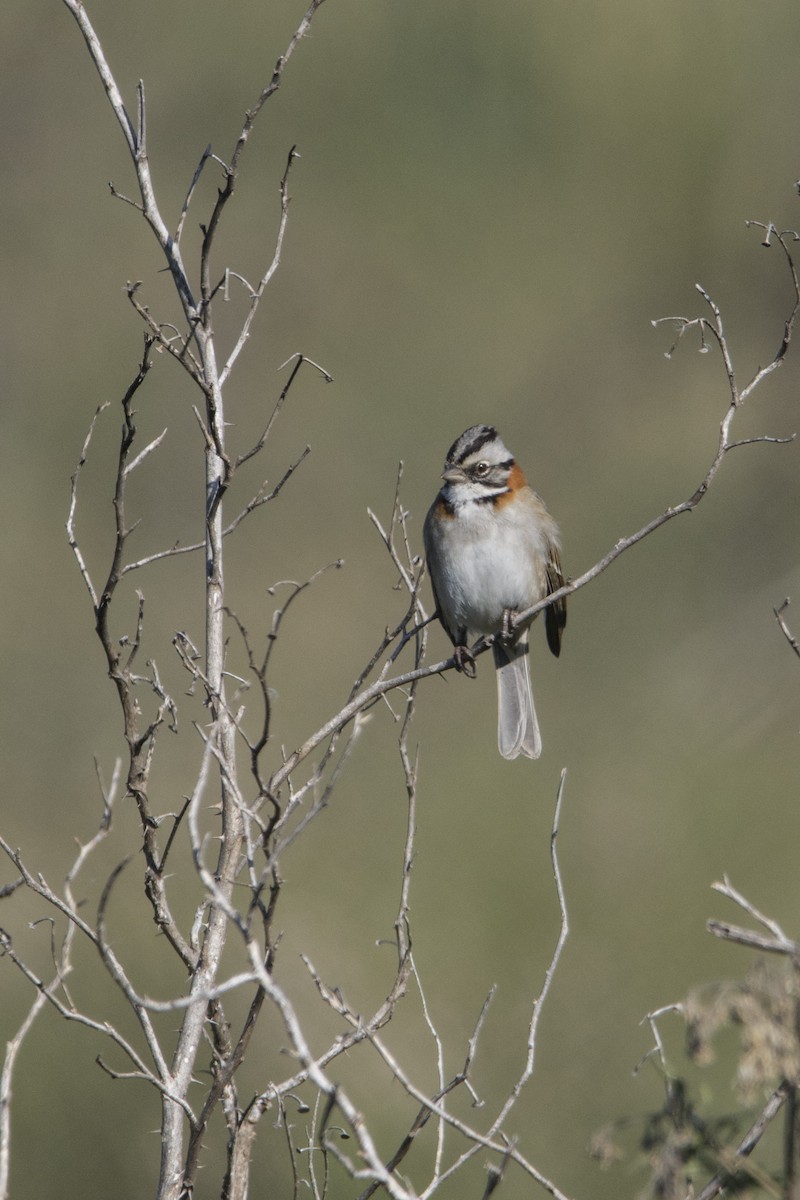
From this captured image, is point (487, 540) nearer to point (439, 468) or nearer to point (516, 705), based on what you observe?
point (516, 705)

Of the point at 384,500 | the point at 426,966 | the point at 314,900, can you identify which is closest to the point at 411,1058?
the point at 426,966

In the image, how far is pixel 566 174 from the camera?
55.6 feet

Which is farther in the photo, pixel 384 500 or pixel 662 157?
pixel 662 157

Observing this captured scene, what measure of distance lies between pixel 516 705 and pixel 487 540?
0.89 meters

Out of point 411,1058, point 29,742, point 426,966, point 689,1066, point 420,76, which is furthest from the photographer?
point 420,76

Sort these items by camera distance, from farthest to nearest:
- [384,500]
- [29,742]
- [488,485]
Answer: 1. [384,500]
2. [29,742]
3. [488,485]

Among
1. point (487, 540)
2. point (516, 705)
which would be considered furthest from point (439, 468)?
point (487, 540)

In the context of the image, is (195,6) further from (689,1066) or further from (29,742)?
(689,1066)

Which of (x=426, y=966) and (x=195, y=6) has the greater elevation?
(x=195, y=6)

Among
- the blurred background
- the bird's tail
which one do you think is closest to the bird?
the bird's tail

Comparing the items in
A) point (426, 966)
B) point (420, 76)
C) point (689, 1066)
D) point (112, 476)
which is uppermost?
point (420, 76)

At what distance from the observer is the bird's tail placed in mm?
6820

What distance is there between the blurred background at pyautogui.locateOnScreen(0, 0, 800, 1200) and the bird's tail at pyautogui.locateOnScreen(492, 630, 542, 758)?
259 cm

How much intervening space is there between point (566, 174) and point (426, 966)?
393 inches
